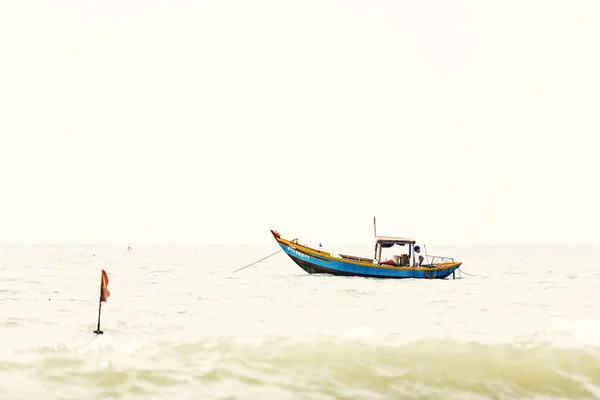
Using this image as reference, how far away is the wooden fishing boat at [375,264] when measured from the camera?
42469 mm

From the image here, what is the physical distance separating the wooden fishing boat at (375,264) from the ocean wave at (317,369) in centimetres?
2645

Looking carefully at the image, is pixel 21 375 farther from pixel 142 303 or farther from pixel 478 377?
pixel 142 303

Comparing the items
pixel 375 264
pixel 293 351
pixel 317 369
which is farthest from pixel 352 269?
pixel 317 369

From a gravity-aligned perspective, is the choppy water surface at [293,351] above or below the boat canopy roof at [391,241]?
below

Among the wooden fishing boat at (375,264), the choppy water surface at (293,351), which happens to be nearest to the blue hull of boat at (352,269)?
the wooden fishing boat at (375,264)

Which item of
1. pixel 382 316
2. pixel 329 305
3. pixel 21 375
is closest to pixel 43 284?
pixel 329 305

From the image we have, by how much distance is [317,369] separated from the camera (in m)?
12.9

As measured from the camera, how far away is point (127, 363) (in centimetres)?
1302

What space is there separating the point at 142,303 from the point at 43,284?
16.3 m

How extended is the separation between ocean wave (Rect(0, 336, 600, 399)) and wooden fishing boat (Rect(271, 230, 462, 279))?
86.8ft

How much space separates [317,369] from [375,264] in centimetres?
3026

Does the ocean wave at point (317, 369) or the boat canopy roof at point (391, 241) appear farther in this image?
the boat canopy roof at point (391, 241)

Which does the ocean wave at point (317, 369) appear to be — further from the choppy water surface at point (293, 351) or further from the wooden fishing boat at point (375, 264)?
the wooden fishing boat at point (375, 264)

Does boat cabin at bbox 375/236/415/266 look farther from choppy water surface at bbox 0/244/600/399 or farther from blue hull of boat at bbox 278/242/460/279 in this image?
choppy water surface at bbox 0/244/600/399
